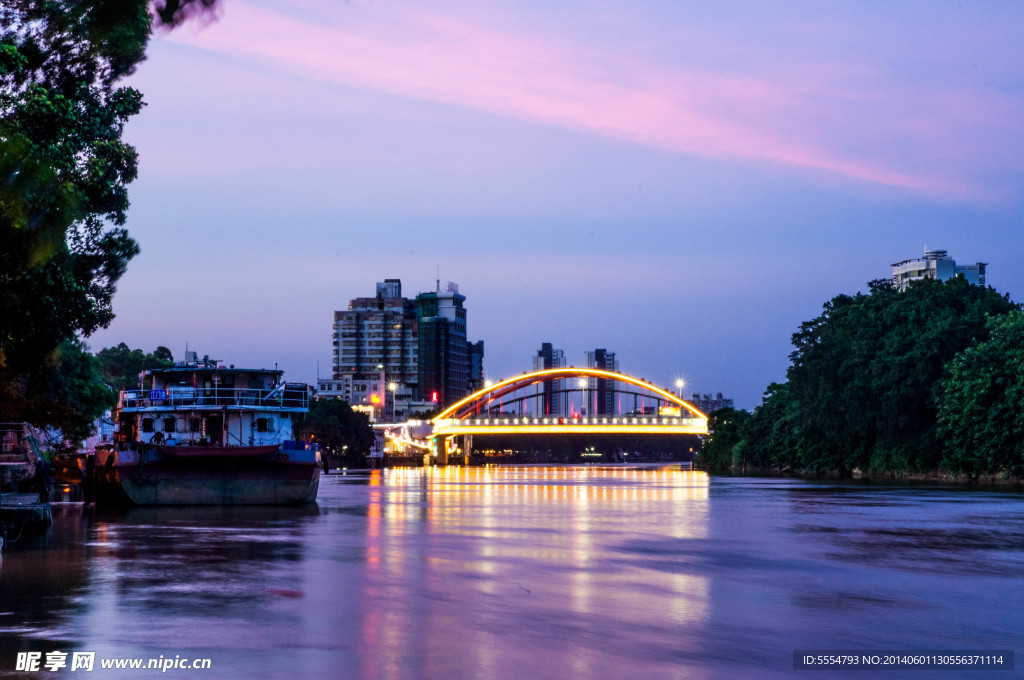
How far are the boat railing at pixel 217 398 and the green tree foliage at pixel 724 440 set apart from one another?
97.6m

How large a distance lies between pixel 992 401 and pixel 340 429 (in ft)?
352

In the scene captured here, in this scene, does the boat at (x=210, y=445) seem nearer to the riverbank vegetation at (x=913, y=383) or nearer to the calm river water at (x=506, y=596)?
the calm river water at (x=506, y=596)

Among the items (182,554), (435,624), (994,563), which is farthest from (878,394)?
(435,624)

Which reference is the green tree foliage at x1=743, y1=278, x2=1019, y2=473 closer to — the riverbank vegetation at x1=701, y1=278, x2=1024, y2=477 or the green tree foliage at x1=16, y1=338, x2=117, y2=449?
the riverbank vegetation at x1=701, y1=278, x2=1024, y2=477

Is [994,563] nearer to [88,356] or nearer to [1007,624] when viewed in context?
[1007,624]

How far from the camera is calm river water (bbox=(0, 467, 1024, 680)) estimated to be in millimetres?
15906

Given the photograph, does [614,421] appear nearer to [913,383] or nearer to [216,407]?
[913,383]

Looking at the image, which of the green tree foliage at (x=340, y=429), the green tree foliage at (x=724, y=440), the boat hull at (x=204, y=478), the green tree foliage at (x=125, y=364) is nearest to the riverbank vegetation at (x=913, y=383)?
the green tree foliage at (x=724, y=440)

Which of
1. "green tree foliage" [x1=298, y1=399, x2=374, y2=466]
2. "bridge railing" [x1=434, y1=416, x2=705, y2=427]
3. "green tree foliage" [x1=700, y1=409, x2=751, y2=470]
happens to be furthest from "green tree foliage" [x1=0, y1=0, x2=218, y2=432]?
"bridge railing" [x1=434, y1=416, x2=705, y2=427]

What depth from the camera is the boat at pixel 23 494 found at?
112 feet

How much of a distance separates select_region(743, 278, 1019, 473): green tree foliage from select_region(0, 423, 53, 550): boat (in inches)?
2558

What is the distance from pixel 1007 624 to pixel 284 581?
13004mm

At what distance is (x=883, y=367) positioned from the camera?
3656 inches

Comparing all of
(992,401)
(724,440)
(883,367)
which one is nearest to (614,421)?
(724,440)
